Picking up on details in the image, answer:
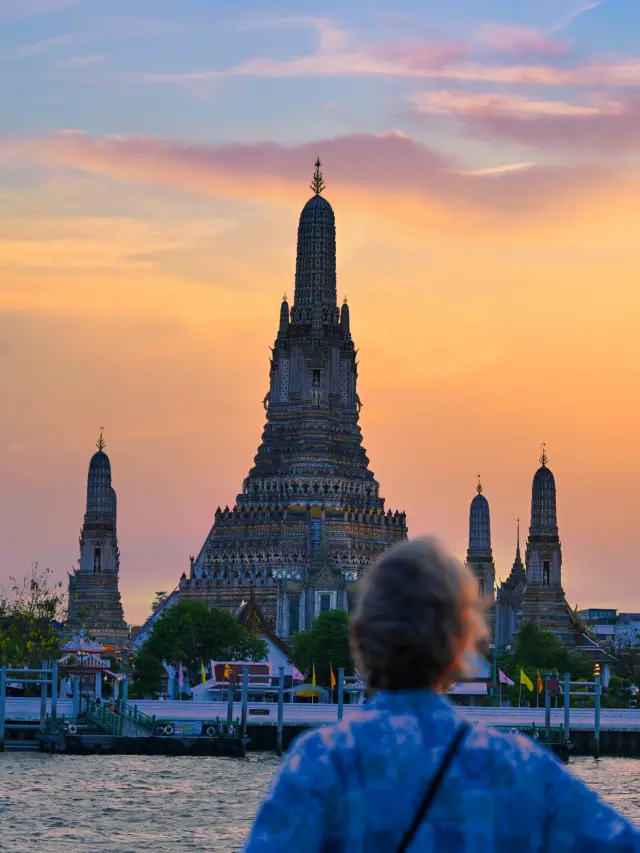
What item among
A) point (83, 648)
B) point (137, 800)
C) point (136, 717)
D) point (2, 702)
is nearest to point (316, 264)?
point (83, 648)

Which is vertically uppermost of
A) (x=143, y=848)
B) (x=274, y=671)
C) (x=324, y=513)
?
(x=324, y=513)

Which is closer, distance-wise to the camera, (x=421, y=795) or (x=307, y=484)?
(x=421, y=795)

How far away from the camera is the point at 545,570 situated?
166375mm

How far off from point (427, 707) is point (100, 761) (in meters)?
73.9

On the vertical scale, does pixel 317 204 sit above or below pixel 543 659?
above

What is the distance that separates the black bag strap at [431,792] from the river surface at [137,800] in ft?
136

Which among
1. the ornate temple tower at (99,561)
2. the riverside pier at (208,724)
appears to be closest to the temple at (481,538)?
the ornate temple tower at (99,561)

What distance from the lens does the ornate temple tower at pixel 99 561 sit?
530ft

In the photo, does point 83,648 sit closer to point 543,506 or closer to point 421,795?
point 543,506

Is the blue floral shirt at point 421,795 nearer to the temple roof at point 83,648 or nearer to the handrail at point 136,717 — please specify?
the handrail at point 136,717

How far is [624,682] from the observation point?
17488cm

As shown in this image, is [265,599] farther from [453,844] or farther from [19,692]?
[453,844]

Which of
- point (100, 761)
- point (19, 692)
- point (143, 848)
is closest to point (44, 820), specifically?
point (143, 848)

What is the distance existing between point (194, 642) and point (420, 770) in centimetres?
12241
